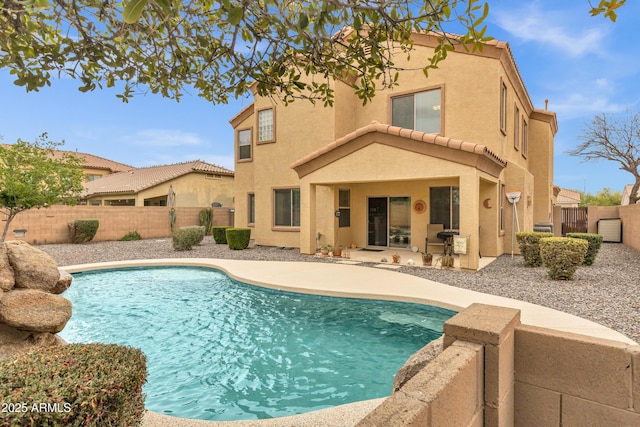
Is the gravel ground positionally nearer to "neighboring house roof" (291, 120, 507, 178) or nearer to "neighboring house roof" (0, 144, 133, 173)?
"neighboring house roof" (291, 120, 507, 178)

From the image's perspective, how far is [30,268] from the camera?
16.3 feet

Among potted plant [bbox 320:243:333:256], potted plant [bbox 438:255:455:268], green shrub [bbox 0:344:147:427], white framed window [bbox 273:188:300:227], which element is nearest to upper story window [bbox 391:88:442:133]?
potted plant [bbox 438:255:455:268]

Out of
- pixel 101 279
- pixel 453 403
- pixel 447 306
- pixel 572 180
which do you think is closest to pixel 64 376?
pixel 453 403

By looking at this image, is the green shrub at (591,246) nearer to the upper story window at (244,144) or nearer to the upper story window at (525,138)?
the upper story window at (525,138)

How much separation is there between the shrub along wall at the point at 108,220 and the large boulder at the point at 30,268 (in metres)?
17.8

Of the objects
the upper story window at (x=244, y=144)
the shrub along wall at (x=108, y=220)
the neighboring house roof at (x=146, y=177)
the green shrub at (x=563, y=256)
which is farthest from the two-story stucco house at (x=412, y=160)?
the neighboring house roof at (x=146, y=177)

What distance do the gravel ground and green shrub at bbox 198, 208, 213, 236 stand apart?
357 inches

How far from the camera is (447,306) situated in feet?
23.7

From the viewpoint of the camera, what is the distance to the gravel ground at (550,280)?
680 cm

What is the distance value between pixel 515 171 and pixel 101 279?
16.1 metres

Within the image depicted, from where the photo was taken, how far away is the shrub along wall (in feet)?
63.7

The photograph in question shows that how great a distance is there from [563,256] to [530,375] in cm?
791

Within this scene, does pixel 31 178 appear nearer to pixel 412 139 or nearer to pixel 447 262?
pixel 412 139

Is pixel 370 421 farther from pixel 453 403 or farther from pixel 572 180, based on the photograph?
pixel 572 180
